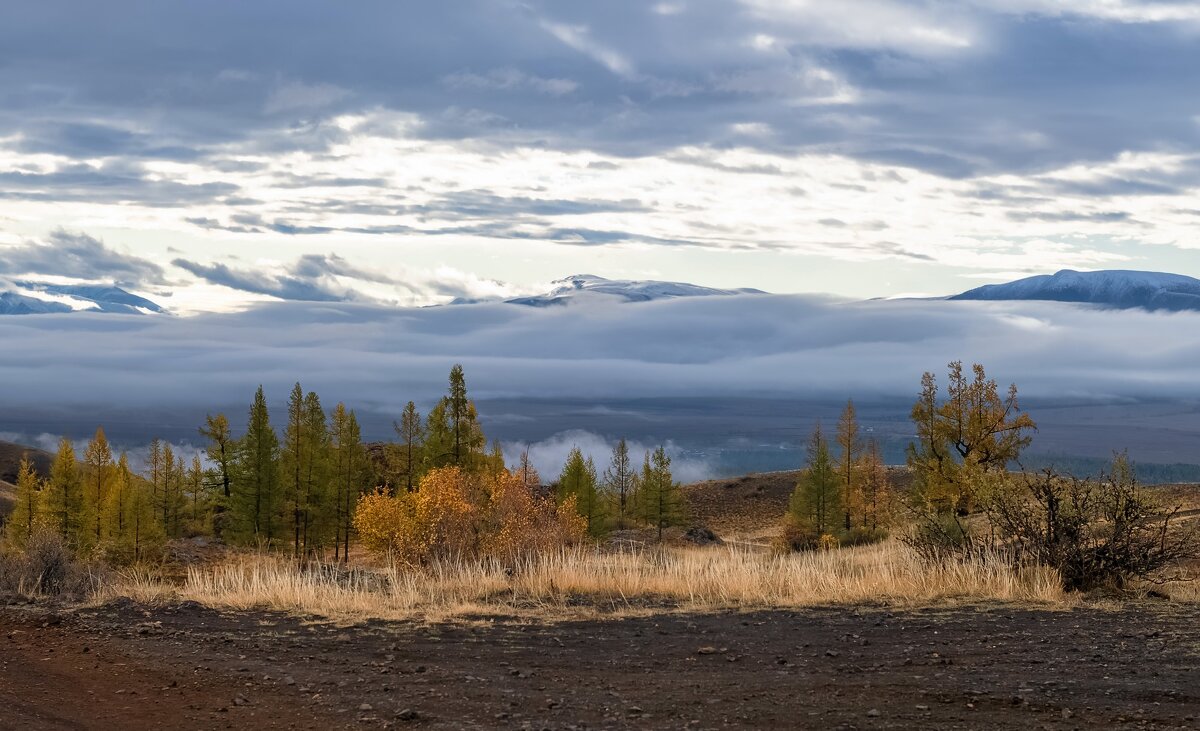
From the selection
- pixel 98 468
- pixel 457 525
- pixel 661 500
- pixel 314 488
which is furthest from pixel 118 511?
pixel 457 525

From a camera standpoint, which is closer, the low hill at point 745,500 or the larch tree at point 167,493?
the larch tree at point 167,493

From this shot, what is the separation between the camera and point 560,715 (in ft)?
30.5

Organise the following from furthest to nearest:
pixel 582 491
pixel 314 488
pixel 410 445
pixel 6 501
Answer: pixel 6 501 < pixel 582 491 < pixel 314 488 < pixel 410 445

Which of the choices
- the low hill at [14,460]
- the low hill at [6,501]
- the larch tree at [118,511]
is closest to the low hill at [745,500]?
the larch tree at [118,511]

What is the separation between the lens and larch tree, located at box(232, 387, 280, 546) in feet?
205

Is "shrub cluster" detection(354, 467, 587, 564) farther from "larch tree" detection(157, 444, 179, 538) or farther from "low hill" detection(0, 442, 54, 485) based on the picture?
"low hill" detection(0, 442, 54, 485)

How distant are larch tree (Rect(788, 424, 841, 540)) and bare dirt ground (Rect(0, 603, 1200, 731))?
5930 cm

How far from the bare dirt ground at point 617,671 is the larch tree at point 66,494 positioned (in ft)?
162

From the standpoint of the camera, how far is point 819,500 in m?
73.8

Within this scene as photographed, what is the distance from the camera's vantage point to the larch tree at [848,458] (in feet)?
259

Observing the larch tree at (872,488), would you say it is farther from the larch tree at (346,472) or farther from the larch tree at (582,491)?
the larch tree at (346,472)

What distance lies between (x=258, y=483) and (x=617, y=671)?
183 feet

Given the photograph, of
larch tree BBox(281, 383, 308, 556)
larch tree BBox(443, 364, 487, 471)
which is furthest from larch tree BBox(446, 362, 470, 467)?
larch tree BBox(281, 383, 308, 556)

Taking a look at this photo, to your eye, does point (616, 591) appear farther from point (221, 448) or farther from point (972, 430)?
point (221, 448)
